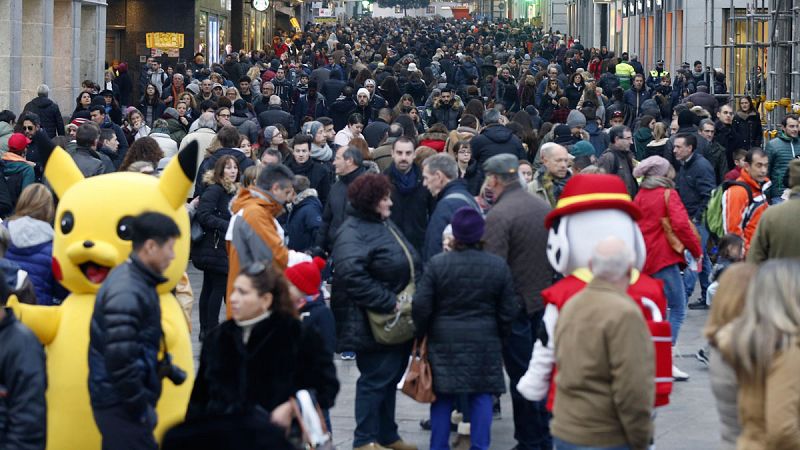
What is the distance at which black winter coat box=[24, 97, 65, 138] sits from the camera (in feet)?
62.7

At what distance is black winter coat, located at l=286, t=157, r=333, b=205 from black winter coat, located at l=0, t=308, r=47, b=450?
23.3 ft

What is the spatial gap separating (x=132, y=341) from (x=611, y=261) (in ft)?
6.77

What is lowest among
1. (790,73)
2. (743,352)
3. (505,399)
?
(505,399)

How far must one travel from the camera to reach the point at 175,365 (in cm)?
743

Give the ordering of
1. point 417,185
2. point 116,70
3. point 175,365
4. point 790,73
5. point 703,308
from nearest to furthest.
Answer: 1. point 175,365
2. point 417,185
3. point 703,308
4. point 790,73
5. point 116,70

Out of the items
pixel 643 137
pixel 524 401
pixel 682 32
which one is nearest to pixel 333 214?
pixel 524 401

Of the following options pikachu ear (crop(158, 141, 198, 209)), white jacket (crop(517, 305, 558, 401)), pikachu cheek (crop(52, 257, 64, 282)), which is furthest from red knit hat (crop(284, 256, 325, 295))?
white jacket (crop(517, 305, 558, 401))

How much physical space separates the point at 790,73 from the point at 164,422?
17.4m

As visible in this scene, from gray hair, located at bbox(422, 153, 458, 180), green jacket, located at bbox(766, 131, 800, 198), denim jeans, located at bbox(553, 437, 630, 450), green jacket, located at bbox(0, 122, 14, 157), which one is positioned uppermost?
green jacket, located at bbox(0, 122, 14, 157)

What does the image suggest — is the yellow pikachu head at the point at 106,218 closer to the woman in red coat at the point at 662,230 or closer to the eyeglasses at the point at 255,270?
the eyeglasses at the point at 255,270

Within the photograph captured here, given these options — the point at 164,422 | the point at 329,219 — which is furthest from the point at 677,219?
the point at 164,422

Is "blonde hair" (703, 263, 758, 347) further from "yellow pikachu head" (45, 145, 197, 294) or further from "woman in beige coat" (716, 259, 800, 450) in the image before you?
"yellow pikachu head" (45, 145, 197, 294)

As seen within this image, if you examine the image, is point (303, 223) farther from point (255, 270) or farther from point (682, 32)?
point (682, 32)

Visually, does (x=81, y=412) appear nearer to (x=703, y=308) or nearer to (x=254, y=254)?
(x=254, y=254)
